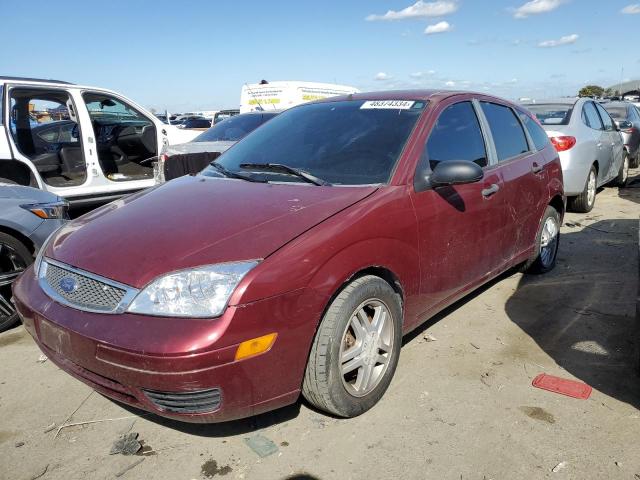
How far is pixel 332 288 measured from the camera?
7.83ft

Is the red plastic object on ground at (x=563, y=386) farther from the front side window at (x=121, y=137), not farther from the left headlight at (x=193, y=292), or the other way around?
the front side window at (x=121, y=137)

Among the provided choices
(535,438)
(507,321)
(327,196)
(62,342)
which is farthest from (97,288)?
(507,321)

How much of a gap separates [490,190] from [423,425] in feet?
5.64

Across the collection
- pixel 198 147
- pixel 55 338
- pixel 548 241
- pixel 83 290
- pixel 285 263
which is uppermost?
pixel 198 147

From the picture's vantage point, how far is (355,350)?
8.59 feet

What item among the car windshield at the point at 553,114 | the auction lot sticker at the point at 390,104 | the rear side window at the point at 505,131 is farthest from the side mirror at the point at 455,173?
the car windshield at the point at 553,114

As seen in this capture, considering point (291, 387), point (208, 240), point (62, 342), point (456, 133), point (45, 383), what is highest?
point (456, 133)

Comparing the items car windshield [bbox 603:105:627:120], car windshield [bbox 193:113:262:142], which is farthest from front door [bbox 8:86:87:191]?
car windshield [bbox 603:105:627:120]

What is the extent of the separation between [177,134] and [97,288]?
19.4ft

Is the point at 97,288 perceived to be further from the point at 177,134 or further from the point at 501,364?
the point at 177,134

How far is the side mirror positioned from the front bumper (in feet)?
3.76

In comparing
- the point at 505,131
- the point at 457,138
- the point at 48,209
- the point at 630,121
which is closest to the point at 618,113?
the point at 630,121

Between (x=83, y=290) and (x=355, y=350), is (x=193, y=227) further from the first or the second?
(x=355, y=350)

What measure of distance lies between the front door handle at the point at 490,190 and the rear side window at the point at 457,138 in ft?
0.55
